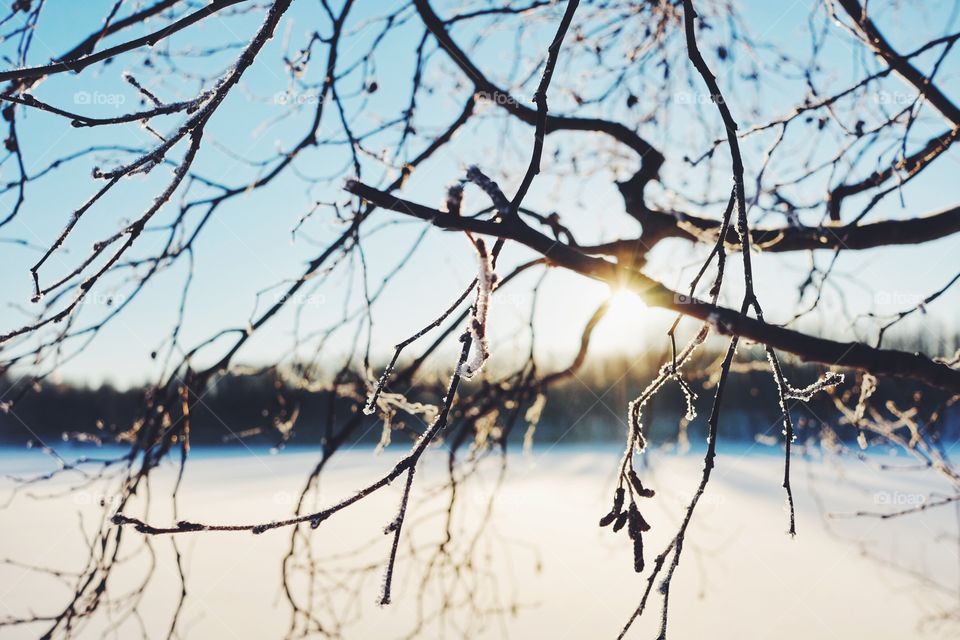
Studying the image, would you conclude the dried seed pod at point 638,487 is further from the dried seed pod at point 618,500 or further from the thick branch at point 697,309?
the thick branch at point 697,309

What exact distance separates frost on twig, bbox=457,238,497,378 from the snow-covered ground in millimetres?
1329

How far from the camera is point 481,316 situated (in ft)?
1.96

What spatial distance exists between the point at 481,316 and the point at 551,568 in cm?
462

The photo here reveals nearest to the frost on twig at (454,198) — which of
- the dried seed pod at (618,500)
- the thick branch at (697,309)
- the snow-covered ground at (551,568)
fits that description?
the thick branch at (697,309)

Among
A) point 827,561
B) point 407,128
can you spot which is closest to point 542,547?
point 827,561

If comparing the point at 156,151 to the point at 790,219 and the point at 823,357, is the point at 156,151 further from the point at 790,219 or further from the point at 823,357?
the point at 790,219

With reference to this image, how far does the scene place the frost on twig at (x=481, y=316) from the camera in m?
0.57

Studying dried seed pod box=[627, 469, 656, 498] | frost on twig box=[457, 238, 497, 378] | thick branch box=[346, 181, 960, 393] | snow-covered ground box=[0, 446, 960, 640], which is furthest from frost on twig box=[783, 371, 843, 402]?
snow-covered ground box=[0, 446, 960, 640]

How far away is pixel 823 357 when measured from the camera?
98 centimetres

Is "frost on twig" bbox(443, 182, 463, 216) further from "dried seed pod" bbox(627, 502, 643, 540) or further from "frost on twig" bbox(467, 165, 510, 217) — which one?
"dried seed pod" bbox(627, 502, 643, 540)

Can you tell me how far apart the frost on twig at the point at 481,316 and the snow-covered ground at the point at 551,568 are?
133cm

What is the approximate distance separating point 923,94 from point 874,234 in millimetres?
379

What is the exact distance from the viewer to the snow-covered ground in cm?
362

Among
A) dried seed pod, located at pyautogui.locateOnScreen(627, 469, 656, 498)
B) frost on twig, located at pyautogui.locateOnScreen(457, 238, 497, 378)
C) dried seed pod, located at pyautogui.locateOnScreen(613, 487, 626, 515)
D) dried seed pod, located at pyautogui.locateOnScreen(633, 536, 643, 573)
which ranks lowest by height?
dried seed pod, located at pyautogui.locateOnScreen(633, 536, 643, 573)
